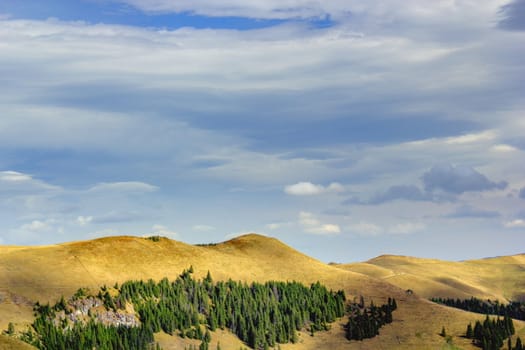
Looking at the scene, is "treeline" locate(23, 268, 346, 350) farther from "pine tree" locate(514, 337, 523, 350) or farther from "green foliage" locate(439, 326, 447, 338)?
"pine tree" locate(514, 337, 523, 350)

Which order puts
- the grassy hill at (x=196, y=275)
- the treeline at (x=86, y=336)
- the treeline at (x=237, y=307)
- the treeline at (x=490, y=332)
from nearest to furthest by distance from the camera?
the treeline at (x=86, y=336) < the grassy hill at (x=196, y=275) < the treeline at (x=490, y=332) < the treeline at (x=237, y=307)

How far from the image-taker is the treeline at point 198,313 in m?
128

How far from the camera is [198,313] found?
154 m

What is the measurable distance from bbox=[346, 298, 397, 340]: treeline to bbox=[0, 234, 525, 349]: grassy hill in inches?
76.0

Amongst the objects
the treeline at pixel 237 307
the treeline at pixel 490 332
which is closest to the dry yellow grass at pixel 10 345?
the treeline at pixel 237 307

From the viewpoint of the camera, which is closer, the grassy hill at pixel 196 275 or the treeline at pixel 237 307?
the grassy hill at pixel 196 275

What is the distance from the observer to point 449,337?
149000mm

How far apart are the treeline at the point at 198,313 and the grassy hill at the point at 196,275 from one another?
133 inches

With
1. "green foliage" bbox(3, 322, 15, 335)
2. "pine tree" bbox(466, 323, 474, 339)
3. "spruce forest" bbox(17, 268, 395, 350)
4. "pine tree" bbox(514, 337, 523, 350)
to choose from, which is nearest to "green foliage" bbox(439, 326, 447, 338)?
"pine tree" bbox(466, 323, 474, 339)

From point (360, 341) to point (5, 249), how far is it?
89.0 m

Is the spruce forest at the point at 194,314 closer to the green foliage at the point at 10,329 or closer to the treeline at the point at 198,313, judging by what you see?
the treeline at the point at 198,313

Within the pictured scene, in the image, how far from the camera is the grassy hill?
14362cm

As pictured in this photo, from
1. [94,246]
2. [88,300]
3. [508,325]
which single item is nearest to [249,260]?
[94,246]

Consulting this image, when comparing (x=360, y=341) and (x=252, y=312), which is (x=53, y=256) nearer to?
(x=252, y=312)
